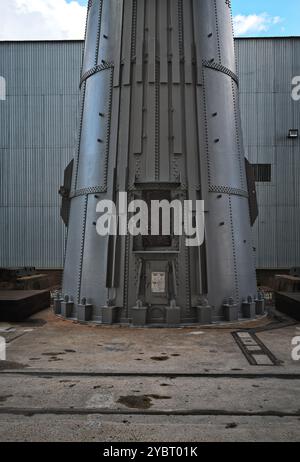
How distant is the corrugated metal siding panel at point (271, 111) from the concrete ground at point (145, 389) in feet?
42.8

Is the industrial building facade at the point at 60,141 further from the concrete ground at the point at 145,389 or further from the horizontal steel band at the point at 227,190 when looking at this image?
the concrete ground at the point at 145,389

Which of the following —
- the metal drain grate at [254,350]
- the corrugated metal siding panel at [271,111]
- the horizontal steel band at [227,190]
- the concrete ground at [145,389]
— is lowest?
the concrete ground at [145,389]

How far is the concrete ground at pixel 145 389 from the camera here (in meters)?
3.57

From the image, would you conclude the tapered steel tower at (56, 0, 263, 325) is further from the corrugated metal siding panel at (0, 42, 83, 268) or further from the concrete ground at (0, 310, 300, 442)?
the corrugated metal siding panel at (0, 42, 83, 268)

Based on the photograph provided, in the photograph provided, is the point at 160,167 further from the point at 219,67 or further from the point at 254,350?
the point at 254,350

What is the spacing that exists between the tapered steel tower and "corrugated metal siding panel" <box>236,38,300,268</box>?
10.0 m

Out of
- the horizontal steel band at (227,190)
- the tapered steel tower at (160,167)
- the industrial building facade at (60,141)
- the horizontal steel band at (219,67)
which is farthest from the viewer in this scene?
the industrial building facade at (60,141)

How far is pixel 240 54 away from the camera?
19859 mm

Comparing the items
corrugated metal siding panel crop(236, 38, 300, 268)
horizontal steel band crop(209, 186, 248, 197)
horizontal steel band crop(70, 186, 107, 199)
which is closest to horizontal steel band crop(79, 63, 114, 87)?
horizontal steel band crop(70, 186, 107, 199)

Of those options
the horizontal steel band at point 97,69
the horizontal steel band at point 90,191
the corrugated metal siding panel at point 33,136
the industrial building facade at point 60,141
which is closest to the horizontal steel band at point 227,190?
the horizontal steel band at point 90,191

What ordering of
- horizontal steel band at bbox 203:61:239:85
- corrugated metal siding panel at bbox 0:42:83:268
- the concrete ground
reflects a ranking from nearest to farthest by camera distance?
the concrete ground, horizontal steel band at bbox 203:61:239:85, corrugated metal siding panel at bbox 0:42:83:268

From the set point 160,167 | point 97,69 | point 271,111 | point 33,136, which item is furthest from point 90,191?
point 271,111

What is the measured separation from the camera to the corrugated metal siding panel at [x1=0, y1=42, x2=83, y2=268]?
65.7 ft

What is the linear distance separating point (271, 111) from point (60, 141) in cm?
991
